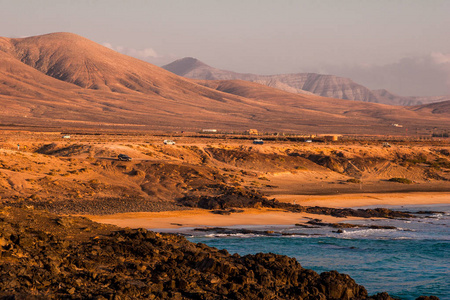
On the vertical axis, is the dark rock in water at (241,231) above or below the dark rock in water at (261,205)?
below

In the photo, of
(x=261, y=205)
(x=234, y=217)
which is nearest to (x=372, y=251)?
(x=234, y=217)

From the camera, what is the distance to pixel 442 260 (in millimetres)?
30219

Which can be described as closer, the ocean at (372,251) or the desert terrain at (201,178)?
the ocean at (372,251)

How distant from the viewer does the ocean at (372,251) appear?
82.6 ft

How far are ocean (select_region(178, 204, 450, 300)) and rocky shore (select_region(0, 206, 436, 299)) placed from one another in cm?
618

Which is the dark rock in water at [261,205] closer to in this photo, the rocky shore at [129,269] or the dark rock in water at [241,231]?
the dark rock in water at [241,231]

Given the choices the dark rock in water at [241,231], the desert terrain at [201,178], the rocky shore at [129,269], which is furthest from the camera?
the desert terrain at [201,178]

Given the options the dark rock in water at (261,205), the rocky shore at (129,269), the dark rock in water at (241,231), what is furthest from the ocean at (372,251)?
the rocky shore at (129,269)

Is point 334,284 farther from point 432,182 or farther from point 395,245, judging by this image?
point 432,182

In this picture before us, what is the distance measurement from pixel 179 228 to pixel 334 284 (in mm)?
18347

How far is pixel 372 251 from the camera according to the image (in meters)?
31.3

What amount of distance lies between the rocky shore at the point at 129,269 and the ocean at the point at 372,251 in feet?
20.3

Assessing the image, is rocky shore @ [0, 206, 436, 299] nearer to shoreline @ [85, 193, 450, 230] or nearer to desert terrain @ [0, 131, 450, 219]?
shoreline @ [85, 193, 450, 230]

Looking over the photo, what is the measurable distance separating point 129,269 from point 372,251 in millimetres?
18252
